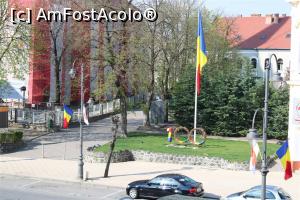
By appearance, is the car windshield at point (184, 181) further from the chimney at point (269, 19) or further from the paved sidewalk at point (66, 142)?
the chimney at point (269, 19)

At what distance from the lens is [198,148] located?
37.8 m

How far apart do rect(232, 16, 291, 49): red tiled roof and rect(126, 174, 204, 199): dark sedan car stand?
51.0 meters

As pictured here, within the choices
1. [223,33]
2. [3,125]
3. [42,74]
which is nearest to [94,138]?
[3,125]

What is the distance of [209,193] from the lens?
26.7 m

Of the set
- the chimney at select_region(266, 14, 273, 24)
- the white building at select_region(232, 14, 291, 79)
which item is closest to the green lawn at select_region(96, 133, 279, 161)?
the white building at select_region(232, 14, 291, 79)

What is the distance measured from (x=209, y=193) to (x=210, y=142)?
1533 centimetres

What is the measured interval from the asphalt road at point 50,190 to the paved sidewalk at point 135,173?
65 centimetres

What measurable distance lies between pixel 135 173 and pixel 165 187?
738cm

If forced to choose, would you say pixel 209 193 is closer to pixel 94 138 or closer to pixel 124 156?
pixel 124 156

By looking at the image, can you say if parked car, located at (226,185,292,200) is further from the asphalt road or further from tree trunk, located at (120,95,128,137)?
tree trunk, located at (120,95,128,137)

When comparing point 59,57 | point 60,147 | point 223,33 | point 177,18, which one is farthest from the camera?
point 223,33

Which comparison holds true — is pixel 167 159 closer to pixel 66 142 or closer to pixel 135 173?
pixel 135 173

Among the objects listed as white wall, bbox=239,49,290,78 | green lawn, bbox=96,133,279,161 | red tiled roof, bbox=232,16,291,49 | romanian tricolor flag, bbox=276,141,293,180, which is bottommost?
green lawn, bbox=96,133,279,161

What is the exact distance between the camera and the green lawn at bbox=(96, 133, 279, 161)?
35281 mm
